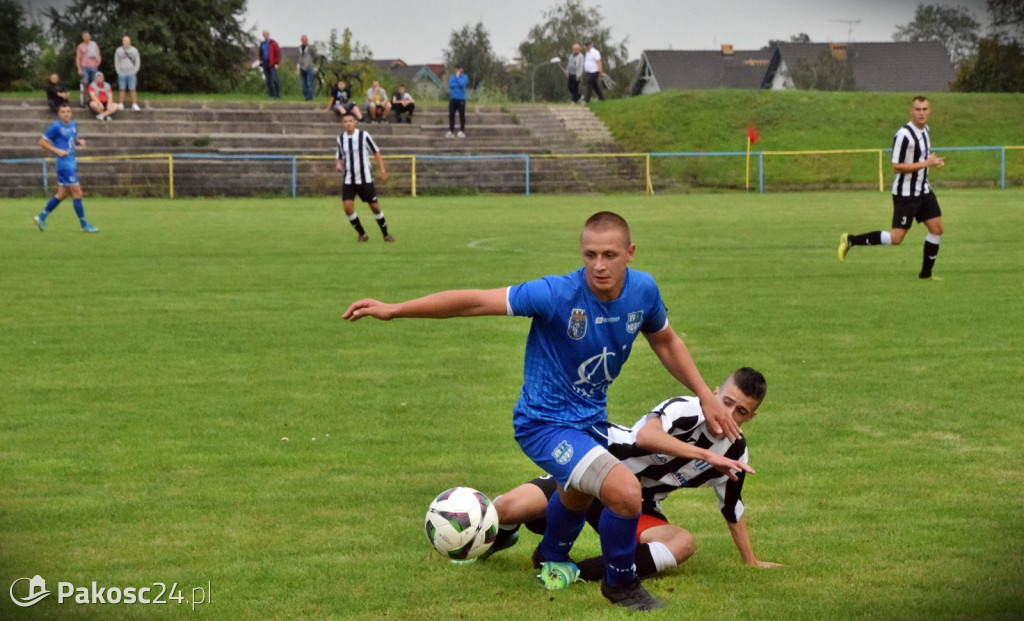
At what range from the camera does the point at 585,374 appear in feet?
14.5

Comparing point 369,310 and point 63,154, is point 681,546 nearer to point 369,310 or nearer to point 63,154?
point 369,310

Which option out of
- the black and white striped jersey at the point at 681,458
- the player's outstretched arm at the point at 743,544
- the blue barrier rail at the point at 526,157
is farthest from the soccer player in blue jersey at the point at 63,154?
the player's outstretched arm at the point at 743,544

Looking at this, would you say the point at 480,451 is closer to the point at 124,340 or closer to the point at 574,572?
the point at 574,572

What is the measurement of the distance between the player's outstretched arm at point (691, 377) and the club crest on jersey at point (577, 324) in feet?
1.31

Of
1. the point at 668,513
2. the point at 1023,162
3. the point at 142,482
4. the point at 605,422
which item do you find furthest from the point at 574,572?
the point at 1023,162

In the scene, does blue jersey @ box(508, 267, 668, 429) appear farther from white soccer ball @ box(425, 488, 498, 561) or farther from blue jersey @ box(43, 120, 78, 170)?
blue jersey @ box(43, 120, 78, 170)

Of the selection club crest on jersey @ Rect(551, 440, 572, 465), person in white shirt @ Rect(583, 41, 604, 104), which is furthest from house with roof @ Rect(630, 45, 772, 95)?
club crest on jersey @ Rect(551, 440, 572, 465)

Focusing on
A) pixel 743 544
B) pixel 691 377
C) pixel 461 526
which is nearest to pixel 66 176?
Result: pixel 461 526

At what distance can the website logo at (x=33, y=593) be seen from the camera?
12.8 feet

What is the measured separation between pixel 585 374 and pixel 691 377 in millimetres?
439

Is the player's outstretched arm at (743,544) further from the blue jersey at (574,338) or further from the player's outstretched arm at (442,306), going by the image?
the player's outstretched arm at (442,306)

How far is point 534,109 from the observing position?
4531 cm

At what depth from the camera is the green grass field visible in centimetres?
431

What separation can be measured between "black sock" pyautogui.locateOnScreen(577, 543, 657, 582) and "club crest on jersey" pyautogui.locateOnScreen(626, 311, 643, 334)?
2.83ft
